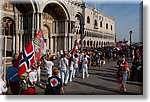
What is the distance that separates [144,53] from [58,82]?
3.18 metres

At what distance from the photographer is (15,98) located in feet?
22.4

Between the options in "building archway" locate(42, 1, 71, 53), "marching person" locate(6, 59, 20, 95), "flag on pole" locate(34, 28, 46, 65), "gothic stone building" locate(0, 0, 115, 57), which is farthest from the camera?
"building archway" locate(42, 1, 71, 53)

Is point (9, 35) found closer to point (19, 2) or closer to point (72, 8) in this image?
point (19, 2)

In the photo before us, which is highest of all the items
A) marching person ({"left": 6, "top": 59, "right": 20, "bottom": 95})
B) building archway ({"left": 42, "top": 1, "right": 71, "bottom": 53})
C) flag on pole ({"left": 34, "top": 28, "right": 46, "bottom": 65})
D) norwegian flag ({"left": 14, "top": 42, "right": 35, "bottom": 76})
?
building archway ({"left": 42, "top": 1, "right": 71, "bottom": 53})

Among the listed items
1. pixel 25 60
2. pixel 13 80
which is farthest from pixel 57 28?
pixel 13 80

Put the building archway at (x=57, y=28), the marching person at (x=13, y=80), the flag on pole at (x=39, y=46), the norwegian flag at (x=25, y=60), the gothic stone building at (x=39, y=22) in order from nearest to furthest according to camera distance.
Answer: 1. the marching person at (x=13, y=80)
2. the norwegian flag at (x=25, y=60)
3. the flag on pole at (x=39, y=46)
4. the gothic stone building at (x=39, y=22)
5. the building archway at (x=57, y=28)

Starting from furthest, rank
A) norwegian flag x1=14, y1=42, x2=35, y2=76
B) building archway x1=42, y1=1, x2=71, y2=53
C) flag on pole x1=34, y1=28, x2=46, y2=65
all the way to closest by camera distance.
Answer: building archway x1=42, y1=1, x2=71, y2=53 → flag on pole x1=34, y1=28, x2=46, y2=65 → norwegian flag x1=14, y1=42, x2=35, y2=76

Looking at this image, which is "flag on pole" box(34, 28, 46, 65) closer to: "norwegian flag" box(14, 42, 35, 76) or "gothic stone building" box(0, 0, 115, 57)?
"norwegian flag" box(14, 42, 35, 76)

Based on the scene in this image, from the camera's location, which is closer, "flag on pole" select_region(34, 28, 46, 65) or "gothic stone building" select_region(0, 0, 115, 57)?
"flag on pole" select_region(34, 28, 46, 65)

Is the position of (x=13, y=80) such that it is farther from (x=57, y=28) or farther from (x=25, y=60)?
(x=57, y=28)

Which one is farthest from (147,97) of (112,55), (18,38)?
(18,38)

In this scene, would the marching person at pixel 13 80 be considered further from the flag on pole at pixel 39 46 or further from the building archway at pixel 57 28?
the building archway at pixel 57 28

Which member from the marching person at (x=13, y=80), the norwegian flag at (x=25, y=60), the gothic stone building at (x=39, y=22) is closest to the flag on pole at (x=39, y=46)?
the norwegian flag at (x=25, y=60)

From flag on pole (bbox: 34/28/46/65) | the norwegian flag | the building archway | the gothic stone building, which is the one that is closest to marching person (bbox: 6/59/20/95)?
the norwegian flag
